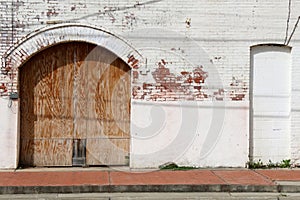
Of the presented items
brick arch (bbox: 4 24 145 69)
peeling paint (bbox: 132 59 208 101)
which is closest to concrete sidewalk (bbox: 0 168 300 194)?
peeling paint (bbox: 132 59 208 101)

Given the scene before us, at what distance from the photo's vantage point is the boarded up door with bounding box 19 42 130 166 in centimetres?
1104

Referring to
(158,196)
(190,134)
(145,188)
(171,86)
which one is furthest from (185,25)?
(158,196)

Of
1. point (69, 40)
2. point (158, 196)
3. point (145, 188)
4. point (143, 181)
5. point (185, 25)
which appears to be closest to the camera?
point (158, 196)

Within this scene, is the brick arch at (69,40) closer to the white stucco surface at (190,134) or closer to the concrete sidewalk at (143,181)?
the white stucco surface at (190,134)

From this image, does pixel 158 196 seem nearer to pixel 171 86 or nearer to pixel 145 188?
pixel 145 188

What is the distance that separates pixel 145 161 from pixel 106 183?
71.0 inches

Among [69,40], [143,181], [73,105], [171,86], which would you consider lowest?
[143,181]

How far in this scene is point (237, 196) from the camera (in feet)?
30.0

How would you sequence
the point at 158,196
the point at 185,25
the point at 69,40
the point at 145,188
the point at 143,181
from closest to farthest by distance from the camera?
the point at 158,196
the point at 145,188
the point at 143,181
the point at 69,40
the point at 185,25

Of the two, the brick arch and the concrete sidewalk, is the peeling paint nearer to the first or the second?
the brick arch

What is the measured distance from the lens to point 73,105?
11.1m

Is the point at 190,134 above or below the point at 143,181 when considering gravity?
above

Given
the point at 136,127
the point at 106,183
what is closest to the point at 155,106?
the point at 136,127

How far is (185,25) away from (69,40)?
261 centimetres
